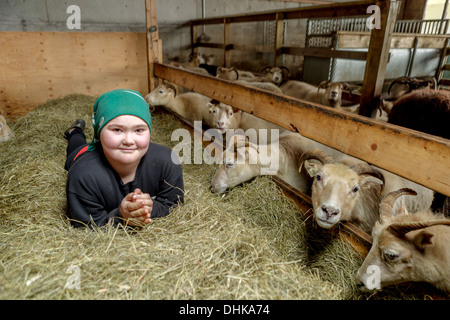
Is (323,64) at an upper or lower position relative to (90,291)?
upper

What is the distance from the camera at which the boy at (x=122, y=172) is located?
6.17 ft

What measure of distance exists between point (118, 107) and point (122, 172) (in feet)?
1.63

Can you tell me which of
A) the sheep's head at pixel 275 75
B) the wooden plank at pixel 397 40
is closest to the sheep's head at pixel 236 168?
the sheep's head at pixel 275 75

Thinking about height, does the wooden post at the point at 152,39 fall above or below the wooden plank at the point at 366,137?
above

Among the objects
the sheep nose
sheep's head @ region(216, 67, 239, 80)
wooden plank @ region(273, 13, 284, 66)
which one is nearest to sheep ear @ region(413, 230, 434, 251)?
the sheep nose

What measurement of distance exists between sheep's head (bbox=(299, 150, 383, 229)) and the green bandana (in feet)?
4.94

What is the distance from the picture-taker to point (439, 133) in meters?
4.06

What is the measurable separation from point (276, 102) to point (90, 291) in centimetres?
221

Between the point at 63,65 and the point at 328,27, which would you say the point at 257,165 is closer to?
the point at 63,65

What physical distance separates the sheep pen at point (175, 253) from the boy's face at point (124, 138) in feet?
1.58

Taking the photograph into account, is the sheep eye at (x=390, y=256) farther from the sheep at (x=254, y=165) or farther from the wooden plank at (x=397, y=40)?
the wooden plank at (x=397, y=40)

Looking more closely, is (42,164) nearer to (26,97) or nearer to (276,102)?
(276,102)
